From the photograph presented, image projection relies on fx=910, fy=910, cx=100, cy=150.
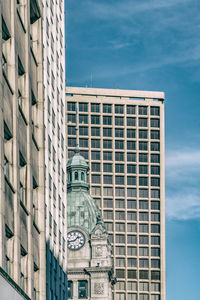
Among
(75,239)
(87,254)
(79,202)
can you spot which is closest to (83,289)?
(87,254)

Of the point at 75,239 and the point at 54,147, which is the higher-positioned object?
the point at 75,239

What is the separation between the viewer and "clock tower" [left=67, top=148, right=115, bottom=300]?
154875mm

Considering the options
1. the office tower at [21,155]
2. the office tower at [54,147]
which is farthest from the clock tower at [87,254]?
the office tower at [21,155]

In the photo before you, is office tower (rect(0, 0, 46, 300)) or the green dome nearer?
office tower (rect(0, 0, 46, 300))

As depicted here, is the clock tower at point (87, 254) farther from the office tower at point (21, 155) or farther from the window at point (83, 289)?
the office tower at point (21, 155)

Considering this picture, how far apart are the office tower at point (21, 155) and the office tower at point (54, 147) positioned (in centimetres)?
730

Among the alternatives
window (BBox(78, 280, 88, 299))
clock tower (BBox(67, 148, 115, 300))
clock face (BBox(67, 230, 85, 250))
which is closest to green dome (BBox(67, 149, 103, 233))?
clock tower (BBox(67, 148, 115, 300))

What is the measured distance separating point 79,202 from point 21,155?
117627mm

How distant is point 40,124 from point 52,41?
19.3 m

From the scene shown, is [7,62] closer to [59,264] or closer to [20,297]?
[20,297]

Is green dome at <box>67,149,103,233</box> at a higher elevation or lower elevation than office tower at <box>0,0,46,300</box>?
Answer: higher

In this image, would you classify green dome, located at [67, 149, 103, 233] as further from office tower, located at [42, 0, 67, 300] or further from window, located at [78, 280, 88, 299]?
office tower, located at [42, 0, 67, 300]

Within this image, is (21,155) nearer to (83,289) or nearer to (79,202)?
(83,289)

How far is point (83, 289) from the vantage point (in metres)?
155
